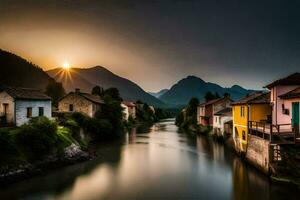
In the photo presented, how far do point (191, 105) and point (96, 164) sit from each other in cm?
6310

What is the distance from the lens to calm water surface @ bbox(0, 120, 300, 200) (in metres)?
23.3

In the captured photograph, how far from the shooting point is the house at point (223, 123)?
55806 mm

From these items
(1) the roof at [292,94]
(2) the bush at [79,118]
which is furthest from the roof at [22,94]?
(1) the roof at [292,94]

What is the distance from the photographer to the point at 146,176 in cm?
2955

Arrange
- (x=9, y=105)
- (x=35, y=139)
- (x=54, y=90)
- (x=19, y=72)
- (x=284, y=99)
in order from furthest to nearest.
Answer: (x=19, y=72) < (x=54, y=90) < (x=9, y=105) < (x=35, y=139) < (x=284, y=99)

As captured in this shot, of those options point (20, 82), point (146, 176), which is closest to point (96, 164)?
point (146, 176)

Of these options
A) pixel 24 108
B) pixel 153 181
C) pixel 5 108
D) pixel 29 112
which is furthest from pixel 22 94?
pixel 153 181

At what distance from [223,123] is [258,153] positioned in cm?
2771

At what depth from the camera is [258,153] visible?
30203 millimetres

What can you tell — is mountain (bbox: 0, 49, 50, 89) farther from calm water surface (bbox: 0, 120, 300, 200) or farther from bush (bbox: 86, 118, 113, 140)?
calm water surface (bbox: 0, 120, 300, 200)

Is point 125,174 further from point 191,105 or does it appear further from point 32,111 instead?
point 191,105

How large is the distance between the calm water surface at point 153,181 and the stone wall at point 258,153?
2.61 feet

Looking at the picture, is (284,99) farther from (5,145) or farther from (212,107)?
(212,107)

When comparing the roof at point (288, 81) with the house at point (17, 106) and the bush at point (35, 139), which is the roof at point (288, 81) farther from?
the house at point (17, 106)
